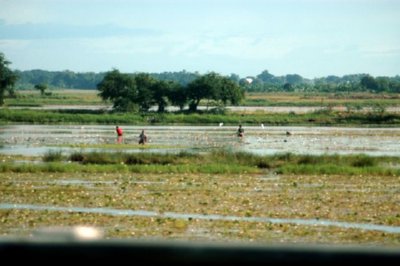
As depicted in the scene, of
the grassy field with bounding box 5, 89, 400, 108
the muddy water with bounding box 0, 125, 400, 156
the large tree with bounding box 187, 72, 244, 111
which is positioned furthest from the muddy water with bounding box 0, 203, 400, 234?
the grassy field with bounding box 5, 89, 400, 108

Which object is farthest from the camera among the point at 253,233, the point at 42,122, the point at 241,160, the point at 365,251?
the point at 42,122

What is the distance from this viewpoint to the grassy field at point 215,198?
1830 centimetres

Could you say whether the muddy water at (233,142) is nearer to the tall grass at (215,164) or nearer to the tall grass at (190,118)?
the tall grass at (215,164)

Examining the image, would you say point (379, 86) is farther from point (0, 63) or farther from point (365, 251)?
point (365, 251)

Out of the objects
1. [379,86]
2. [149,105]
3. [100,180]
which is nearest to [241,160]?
[100,180]

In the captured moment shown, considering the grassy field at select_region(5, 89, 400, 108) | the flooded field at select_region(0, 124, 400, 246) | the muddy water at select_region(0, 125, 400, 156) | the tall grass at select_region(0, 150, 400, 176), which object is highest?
the flooded field at select_region(0, 124, 400, 246)

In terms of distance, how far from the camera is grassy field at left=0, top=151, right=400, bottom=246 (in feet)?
60.0

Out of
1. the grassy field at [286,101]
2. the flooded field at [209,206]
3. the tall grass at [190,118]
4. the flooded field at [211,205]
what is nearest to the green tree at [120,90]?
the tall grass at [190,118]

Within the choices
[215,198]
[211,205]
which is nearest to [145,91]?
[215,198]

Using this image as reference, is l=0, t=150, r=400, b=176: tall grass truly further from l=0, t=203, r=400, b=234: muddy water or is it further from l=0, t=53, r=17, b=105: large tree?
l=0, t=53, r=17, b=105: large tree

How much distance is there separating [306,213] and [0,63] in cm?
8325

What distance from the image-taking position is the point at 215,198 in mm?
24578

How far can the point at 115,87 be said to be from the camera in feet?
328

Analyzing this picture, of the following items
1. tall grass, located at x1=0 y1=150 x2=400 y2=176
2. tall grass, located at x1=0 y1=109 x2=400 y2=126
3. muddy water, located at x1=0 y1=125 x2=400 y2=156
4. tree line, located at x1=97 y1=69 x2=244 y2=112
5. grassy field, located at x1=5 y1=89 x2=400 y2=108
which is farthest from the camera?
grassy field, located at x1=5 y1=89 x2=400 y2=108
